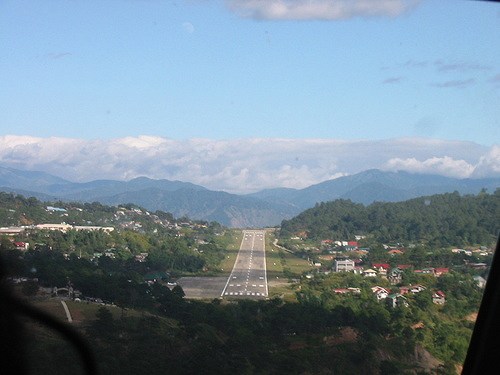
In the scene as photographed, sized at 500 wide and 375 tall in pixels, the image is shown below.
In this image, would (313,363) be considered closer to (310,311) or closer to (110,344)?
(310,311)

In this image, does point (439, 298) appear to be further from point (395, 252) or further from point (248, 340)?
point (395, 252)

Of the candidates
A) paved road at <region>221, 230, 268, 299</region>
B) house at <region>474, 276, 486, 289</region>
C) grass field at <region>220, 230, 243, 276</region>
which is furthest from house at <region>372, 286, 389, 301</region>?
grass field at <region>220, 230, 243, 276</region>

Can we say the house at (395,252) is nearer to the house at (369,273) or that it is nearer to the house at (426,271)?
the house at (369,273)

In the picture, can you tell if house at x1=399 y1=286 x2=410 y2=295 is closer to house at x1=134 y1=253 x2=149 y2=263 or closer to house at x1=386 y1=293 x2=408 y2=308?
house at x1=386 y1=293 x2=408 y2=308

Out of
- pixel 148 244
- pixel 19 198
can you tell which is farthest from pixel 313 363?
pixel 19 198

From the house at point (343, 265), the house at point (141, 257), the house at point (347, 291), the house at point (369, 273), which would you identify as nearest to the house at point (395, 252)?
the house at point (343, 265)

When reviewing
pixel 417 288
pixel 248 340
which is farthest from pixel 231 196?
pixel 248 340
